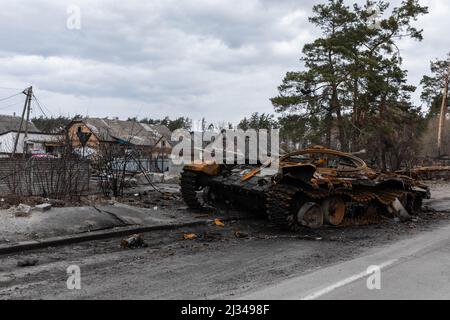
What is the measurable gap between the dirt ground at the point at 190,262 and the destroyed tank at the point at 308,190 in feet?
1.70

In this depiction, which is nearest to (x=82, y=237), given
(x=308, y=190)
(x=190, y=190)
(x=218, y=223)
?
(x=218, y=223)

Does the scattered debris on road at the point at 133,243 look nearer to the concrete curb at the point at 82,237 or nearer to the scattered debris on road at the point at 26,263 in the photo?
the concrete curb at the point at 82,237

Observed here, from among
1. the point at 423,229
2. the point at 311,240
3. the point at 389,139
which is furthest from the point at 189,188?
the point at 389,139

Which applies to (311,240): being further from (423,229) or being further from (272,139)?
(272,139)

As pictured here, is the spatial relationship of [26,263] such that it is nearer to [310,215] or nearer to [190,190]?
[310,215]

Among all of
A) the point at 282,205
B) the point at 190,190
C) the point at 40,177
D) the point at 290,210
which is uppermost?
the point at 40,177

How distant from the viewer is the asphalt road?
5.35 meters

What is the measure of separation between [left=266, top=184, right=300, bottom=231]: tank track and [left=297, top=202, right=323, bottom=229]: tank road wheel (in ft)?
0.96

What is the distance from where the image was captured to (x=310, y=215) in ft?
34.6

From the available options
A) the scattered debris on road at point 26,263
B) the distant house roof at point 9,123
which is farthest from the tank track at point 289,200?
the distant house roof at point 9,123

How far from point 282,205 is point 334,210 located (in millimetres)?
1898

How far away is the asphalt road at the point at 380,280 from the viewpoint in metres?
5.35

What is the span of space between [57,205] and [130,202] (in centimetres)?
240

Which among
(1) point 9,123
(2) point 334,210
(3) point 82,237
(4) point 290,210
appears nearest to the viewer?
(3) point 82,237
